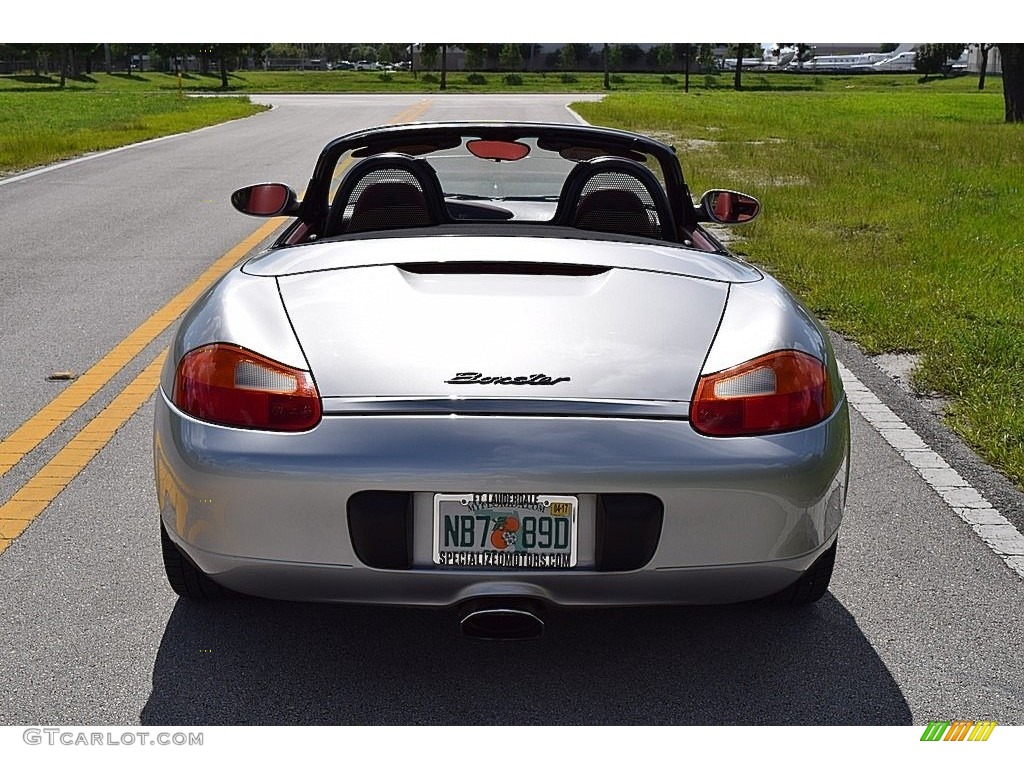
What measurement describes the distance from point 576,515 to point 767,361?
588 millimetres

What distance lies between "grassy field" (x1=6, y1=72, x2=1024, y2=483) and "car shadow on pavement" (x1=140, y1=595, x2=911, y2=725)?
188 cm

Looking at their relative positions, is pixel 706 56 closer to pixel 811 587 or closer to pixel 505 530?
pixel 811 587

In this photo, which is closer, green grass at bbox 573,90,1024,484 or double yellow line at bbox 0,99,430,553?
double yellow line at bbox 0,99,430,553

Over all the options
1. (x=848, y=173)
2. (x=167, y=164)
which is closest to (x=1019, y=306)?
(x=848, y=173)

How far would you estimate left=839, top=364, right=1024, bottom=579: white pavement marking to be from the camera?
415 centimetres

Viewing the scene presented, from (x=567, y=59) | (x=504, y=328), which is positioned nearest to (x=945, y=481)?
(x=504, y=328)

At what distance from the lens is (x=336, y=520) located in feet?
9.36

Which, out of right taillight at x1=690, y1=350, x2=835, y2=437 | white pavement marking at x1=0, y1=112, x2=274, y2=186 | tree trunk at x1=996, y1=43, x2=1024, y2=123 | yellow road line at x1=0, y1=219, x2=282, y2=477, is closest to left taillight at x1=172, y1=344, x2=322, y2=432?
right taillight at x1=690, y1=350, x2=835, y2=437

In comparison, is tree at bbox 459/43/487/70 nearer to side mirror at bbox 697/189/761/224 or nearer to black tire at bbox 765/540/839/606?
side mirror at bbox 697/189/761/224

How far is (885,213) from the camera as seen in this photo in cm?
1303

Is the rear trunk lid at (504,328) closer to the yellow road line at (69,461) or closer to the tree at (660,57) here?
the yellow road line at (69,461)

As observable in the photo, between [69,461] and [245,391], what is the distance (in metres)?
2.21

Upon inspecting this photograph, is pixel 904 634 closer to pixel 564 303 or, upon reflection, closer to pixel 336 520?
pixel 564 303
